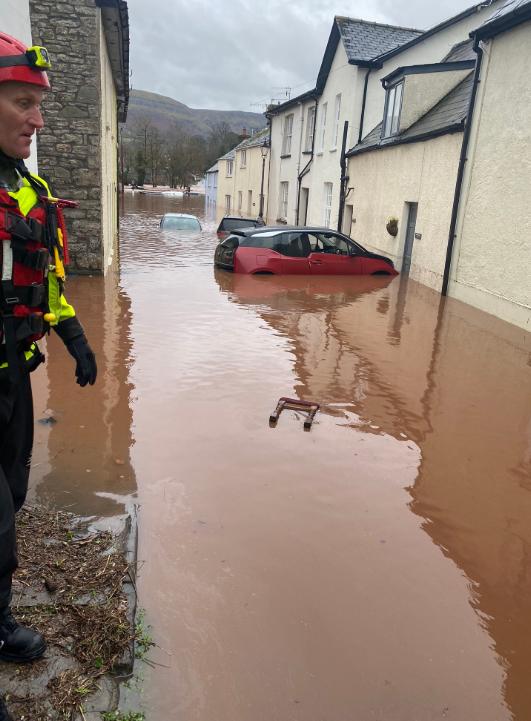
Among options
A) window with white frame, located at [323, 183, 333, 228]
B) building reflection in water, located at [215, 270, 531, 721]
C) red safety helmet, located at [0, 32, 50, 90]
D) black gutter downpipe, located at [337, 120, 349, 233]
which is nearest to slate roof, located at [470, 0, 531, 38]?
building reflection in water, located at [215, 270, 531, 721]

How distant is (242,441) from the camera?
514 cm

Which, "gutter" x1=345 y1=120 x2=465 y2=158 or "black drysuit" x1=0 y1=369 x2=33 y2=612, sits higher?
"gutter" x1=345 y1=120 x2=465 y2=158

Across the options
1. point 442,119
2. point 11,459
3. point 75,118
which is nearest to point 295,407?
→ point 11,459

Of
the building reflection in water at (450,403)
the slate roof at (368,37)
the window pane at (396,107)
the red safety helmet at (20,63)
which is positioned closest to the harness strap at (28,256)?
the red safety helmet at (20,63)

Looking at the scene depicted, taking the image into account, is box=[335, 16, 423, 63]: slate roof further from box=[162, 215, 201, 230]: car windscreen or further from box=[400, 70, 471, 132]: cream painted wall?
box=[162, 215, 201, 230]: car windscreen

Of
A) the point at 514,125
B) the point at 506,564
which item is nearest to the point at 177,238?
the point at 514,125

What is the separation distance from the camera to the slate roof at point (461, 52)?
1582 cm

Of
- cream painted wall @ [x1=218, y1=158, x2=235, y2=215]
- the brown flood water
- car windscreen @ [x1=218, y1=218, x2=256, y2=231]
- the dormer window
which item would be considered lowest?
the brown flood water

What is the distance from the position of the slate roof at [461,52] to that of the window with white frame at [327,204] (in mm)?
6258

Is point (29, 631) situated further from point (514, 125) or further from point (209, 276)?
point (209, 276)

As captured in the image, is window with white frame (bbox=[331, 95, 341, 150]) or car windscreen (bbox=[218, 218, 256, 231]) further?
window with white frame (bbox=[331, 95, 341, 150])

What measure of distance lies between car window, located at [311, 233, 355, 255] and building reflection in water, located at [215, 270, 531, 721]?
226 centimetres

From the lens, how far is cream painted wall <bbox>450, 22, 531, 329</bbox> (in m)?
9.87

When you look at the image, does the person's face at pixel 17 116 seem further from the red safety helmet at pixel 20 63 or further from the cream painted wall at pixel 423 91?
the cream painted wall at pixel 423 91
